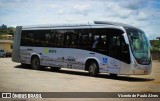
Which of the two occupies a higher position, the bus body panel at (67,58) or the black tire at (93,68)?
the bus body panel at (67,58)

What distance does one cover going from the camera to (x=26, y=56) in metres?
24.4

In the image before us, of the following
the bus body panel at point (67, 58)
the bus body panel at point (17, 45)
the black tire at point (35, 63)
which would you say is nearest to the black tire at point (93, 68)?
the bus body panel at point (67, 58)

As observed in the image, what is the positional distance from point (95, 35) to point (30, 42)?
651 cm

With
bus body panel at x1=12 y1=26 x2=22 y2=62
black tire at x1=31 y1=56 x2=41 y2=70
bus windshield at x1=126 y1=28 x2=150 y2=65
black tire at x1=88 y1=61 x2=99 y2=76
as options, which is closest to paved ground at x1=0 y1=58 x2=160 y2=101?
bus windshield at x1=126 y1=28 x2=150 y2=65

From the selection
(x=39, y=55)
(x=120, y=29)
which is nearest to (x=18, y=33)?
(x=39, y=55)

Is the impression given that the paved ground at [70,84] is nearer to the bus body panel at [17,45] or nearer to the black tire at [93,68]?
the black tire at [93,68]

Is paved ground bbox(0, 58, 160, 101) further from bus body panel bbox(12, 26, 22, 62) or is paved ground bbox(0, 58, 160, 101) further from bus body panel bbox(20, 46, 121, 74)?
bus body panel bbox(12, 26, 22, 62)

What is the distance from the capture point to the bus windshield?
1769cm

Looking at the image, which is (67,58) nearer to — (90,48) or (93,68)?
(90,48)

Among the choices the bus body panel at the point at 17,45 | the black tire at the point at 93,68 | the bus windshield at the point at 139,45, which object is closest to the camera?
the bus windshield at the point at 139,45

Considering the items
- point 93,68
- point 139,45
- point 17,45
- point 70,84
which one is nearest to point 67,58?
point 93,68

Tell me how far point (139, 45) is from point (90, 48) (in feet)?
9.50

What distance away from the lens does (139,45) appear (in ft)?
59.2

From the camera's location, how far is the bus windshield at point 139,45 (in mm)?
17688
